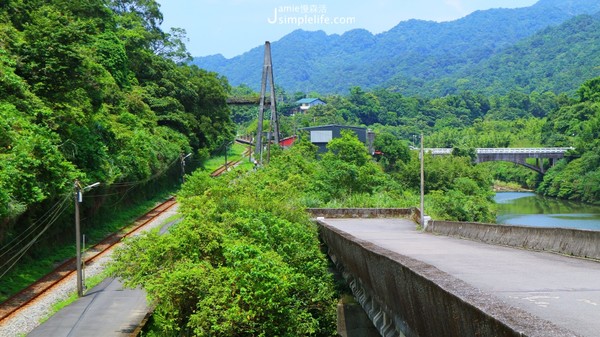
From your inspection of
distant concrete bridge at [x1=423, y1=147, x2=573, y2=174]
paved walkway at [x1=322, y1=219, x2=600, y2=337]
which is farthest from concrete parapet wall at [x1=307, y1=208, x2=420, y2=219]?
distant concrete bridge at [x1=423, y1=147, x2=573, y2=174]

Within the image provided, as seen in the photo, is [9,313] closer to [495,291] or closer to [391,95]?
[495,291]

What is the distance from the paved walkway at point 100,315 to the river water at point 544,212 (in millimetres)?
35816

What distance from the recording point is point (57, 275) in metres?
31.0

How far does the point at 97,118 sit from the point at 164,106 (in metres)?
20.7

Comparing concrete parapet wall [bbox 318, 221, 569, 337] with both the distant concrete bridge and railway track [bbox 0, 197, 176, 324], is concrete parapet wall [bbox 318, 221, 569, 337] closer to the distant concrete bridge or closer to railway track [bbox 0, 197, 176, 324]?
railway track [bbox 0, 197, 176, 324]

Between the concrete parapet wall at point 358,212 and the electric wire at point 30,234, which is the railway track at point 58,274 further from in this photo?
the concrete parapet wall at point 358,212

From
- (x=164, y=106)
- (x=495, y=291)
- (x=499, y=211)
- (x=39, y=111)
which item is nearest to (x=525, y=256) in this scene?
(x=495, y=291)

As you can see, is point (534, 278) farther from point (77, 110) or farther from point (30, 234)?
point (77, 110)

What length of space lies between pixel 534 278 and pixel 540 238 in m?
5.36

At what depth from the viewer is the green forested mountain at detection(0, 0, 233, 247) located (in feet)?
103

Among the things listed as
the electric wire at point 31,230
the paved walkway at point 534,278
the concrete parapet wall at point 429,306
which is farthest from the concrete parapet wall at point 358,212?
the concrete parapet wall at point 429,306

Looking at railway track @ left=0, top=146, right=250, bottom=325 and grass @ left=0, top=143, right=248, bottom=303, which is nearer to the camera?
railway track @ left=0, top=146, right=250, bottom=325

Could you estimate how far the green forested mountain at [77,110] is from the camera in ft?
103

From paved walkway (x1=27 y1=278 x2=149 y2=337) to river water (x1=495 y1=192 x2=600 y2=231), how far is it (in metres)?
35.8
